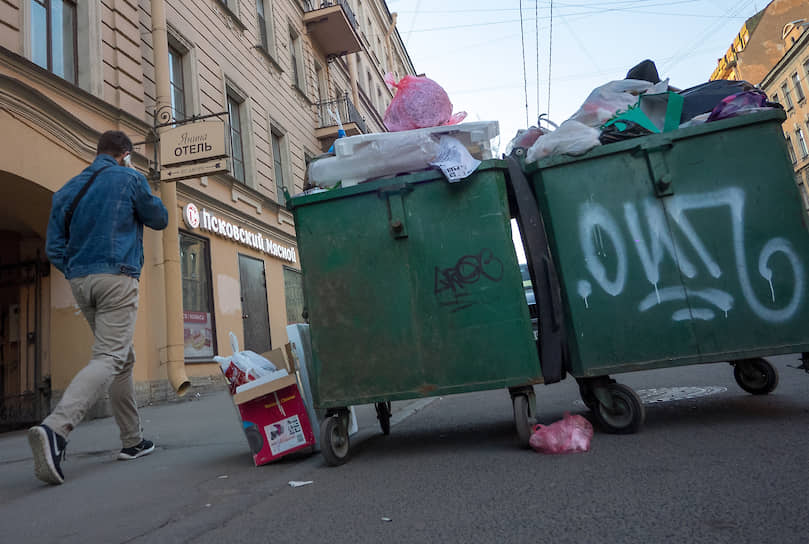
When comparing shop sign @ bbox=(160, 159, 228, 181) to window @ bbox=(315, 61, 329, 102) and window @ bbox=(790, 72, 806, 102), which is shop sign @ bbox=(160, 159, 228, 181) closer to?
window @ bbox=(315, 61, 329, 102)

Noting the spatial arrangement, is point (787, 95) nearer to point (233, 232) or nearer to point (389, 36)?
point (389, 36)

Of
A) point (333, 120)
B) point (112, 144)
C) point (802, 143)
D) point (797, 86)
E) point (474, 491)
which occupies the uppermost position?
point (797, 86)

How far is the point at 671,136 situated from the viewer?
3.20 metres

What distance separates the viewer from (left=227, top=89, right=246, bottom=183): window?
1127cm

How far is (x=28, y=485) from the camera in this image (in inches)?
123

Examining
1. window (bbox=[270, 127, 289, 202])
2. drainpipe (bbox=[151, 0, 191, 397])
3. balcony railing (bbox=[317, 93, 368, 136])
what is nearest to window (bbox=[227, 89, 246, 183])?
window (bbox=[270, 127, 289, 202])

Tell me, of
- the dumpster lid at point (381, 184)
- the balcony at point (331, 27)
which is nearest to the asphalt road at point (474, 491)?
the dumpster lid at point (381, 184)

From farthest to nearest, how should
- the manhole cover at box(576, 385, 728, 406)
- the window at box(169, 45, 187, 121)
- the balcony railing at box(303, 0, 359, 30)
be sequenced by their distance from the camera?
the balcony railing at box(303, 0, 359, 30) → the window at box(169, 45, 187, 121) → the manhole cover at box(576, 385, 728, 406)

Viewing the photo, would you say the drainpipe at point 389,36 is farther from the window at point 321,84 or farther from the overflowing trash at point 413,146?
the overflowing trash at point 413,146

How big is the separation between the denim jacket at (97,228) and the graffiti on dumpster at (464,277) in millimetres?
1890

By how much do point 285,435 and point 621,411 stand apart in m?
1.87

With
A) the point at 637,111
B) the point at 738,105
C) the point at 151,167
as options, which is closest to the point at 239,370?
the point at 637,111

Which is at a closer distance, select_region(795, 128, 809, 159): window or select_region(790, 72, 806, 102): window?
select_region(790, 72, 806, 102): window

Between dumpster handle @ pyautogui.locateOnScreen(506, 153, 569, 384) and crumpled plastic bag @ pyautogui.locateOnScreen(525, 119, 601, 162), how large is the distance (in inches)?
6.8
